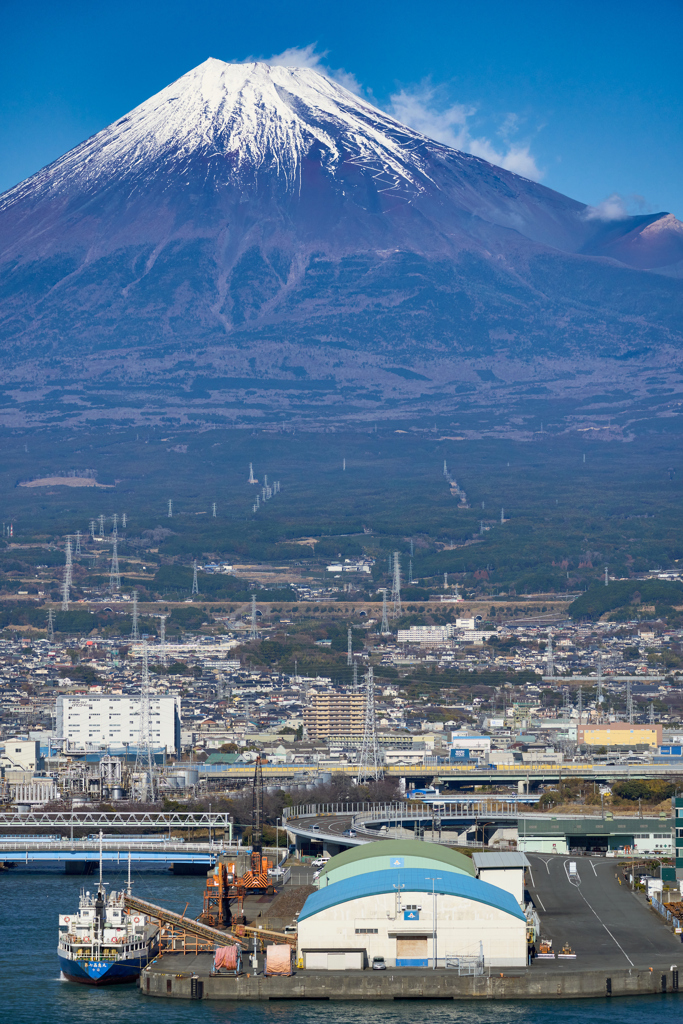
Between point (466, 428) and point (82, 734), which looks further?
point (466, 428)

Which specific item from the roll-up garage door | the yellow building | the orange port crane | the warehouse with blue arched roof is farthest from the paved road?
the yellow building

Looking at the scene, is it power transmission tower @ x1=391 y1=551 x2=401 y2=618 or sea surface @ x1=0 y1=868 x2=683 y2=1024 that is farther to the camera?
power transmission tower @ x1=391 y1=551 x2=401 y2=618

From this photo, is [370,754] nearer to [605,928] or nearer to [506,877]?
[506,877]

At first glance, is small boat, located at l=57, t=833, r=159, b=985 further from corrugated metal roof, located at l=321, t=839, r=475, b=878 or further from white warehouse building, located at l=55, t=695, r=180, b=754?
white warehouse building, located at l=55, t=695, r=180, b=754

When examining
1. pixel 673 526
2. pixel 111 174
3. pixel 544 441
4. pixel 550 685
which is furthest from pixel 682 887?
pixel 111 174

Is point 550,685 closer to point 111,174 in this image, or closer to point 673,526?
point 673,526

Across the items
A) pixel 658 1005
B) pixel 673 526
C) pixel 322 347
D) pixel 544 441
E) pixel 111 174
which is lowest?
pixel 658 1005
